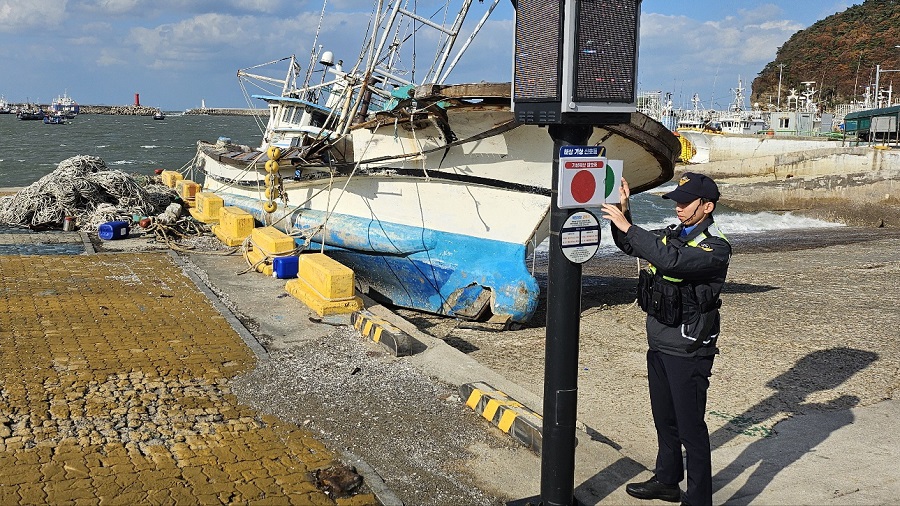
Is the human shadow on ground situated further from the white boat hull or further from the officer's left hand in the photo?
the white boat hull

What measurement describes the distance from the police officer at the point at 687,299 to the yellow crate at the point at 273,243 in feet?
21.4

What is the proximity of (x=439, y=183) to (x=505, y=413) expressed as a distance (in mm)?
4761

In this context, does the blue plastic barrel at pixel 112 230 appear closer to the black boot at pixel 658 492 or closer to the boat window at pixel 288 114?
the boat window at pixel 288 114

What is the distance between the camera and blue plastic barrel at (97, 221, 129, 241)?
12098 millimetres

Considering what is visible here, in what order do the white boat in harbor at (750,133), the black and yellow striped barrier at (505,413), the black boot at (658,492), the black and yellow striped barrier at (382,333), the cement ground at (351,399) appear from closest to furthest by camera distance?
the black boot at (658,492) < the cement ground at (351,399) < the black and yellow striped barrier at (505,413) < the black and yellow striped barrier at (382,333) < the white boat in harbor at (750,133)

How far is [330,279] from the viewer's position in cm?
759

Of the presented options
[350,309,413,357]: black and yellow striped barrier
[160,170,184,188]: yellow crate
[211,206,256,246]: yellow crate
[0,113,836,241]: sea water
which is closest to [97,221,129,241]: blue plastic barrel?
[211,206,256,246]: yellow crate

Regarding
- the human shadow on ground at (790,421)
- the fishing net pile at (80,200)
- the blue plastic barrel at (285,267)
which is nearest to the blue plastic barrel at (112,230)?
the fishing net pile at (80,200)

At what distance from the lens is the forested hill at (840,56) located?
7981 cm

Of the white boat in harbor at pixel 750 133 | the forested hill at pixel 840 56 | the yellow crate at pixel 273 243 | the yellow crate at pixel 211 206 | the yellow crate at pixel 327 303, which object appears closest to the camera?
the yellow crate at pixel 327 303

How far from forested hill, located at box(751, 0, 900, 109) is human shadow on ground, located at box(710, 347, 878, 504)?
2939 inches

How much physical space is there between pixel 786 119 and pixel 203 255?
53035 millimetres

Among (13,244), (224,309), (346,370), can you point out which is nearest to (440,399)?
(346,370)

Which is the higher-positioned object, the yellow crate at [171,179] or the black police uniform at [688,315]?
the black police uniform at [688,315]
